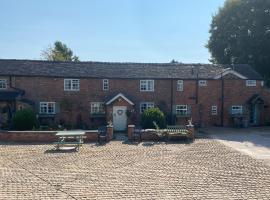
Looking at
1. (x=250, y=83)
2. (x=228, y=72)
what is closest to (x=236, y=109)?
(x=250, y=83)

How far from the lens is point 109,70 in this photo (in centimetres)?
3225

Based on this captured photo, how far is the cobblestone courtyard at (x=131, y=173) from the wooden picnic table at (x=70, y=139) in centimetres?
74

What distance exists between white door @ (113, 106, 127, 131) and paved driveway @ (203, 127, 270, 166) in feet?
24.3

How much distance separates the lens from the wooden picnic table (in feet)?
67.0

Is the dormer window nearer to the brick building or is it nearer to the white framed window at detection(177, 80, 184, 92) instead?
the brick building

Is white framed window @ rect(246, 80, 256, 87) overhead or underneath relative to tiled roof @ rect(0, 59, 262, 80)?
underneath

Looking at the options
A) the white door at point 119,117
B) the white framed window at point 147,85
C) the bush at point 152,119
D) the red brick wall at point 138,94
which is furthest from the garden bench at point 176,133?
the white framed window at point 147,85

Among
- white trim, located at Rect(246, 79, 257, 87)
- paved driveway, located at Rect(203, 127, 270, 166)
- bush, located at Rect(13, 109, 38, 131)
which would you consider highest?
white trim, located at Rect(246, 79, 257, 87)

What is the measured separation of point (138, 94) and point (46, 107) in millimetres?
8604

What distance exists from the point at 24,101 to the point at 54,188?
18.6m

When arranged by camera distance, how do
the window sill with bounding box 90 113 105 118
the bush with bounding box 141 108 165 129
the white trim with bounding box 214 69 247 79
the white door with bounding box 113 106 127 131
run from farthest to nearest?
the white trim with bounding box 214 69 247 79 < the window sill with bounding box 90 113 105 118 < the white door with bounding box 113 106 127 131 < the bush with bounding box 141 108 165 129

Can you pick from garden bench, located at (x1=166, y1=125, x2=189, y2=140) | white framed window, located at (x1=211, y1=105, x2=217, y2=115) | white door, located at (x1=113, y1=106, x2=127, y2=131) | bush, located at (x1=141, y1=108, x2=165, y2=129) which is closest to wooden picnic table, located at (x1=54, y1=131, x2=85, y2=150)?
garden bench, located at (x1=166, y1=125, x2=189, y2=140)

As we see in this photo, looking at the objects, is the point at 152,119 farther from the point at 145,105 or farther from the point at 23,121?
the point at 23,121

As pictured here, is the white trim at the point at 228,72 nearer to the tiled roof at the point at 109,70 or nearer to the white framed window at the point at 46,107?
the tiled roof at the point at 109,70
